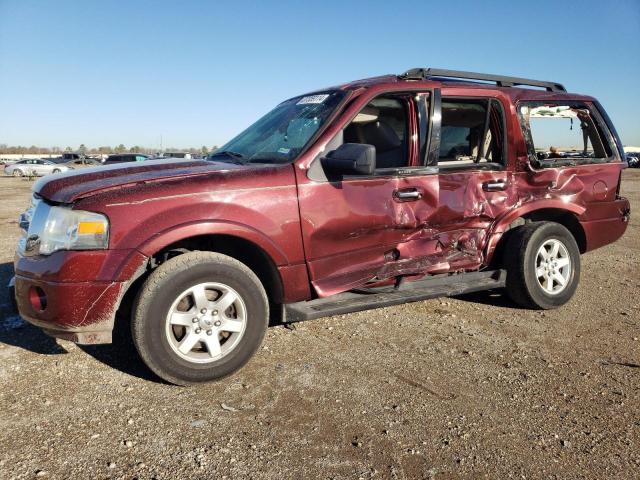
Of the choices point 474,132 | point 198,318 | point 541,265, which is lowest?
point 541,265

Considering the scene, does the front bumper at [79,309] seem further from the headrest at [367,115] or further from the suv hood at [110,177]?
the headrest at [367,115]

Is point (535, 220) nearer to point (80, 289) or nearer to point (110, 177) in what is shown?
point (110, 177)

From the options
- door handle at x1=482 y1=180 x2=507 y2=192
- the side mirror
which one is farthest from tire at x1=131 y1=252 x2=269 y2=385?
door handle at x1=482 y1=180 x2=507 y2=192

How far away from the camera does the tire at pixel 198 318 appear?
114 inches

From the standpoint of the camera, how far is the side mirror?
127 inches

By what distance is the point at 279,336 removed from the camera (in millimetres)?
3898

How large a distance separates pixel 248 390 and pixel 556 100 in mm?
3934

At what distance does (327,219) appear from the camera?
3379 millimetres

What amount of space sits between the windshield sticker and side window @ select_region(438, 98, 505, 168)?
1085 millimetres

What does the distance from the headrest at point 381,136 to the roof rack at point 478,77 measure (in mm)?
465

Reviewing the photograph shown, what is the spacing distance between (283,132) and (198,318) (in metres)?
1.66

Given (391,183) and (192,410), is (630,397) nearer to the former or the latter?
(391,183)

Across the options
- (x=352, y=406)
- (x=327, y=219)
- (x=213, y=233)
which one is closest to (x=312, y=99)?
(x=327, y=219)

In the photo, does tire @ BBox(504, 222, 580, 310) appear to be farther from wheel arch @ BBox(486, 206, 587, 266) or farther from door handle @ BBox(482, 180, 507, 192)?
door handle @ BBox(482, 180, 507, 192)
